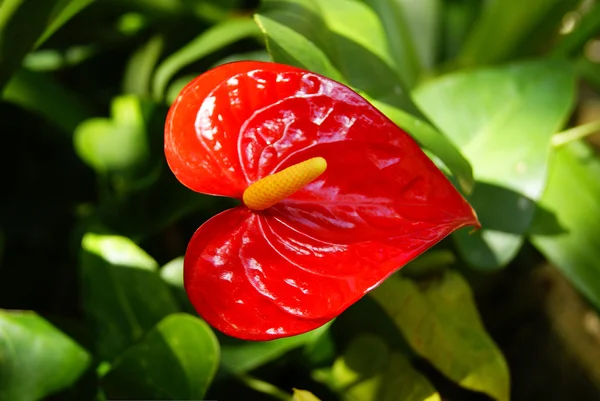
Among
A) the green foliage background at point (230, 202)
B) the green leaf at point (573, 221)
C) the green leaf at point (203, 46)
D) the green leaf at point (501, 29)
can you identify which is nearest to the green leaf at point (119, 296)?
the green foliage background at point (230, 202)

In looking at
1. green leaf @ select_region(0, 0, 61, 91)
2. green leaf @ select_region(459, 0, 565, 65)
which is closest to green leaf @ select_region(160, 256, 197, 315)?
green leaf @ select_region(0, 0, 61, 91)

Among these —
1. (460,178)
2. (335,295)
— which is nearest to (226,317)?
(335,295)

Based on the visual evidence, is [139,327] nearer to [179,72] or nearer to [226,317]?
[226,317]

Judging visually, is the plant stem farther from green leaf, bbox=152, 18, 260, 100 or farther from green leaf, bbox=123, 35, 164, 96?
green leaf, bbox=123, 35, 164, 96

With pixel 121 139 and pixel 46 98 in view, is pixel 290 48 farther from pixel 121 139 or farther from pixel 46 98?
pixel 46 98

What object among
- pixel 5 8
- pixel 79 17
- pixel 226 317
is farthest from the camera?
pixel 79 17

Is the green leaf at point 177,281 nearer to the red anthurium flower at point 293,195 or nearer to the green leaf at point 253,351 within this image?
the green leaf at point 253,351
